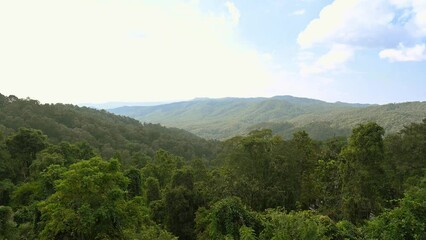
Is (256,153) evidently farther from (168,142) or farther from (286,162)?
(168,142)

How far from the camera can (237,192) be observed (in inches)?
1190

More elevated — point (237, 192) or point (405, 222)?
point (405, 222)

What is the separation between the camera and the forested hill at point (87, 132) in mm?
83312

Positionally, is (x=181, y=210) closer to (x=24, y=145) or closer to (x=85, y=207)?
(x=85, y=207)

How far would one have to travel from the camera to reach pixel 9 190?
3375 cm

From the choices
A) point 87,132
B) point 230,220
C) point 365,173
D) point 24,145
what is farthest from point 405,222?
point 87,132

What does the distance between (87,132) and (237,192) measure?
242ft

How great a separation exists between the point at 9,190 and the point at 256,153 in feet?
77.5

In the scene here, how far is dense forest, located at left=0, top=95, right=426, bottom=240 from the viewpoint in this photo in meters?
18.6

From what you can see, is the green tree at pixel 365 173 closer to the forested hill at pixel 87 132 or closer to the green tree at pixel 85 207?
the green tree at pixel 85 207

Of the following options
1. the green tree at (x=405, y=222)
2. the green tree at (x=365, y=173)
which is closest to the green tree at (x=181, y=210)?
the green tree at (x=365, y=173)

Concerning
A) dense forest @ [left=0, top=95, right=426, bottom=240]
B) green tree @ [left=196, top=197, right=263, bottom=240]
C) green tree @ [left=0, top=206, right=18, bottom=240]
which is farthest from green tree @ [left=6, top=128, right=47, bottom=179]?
green tree @ [left=196, top=197, right=263, bottom=240]

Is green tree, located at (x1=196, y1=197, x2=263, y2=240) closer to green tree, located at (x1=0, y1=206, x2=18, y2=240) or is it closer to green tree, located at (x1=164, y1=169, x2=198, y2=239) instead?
green tree, located at (x1=164, y1=169, x2=198, y2=239)

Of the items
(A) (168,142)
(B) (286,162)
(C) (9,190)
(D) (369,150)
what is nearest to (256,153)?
(B) (286,162)
